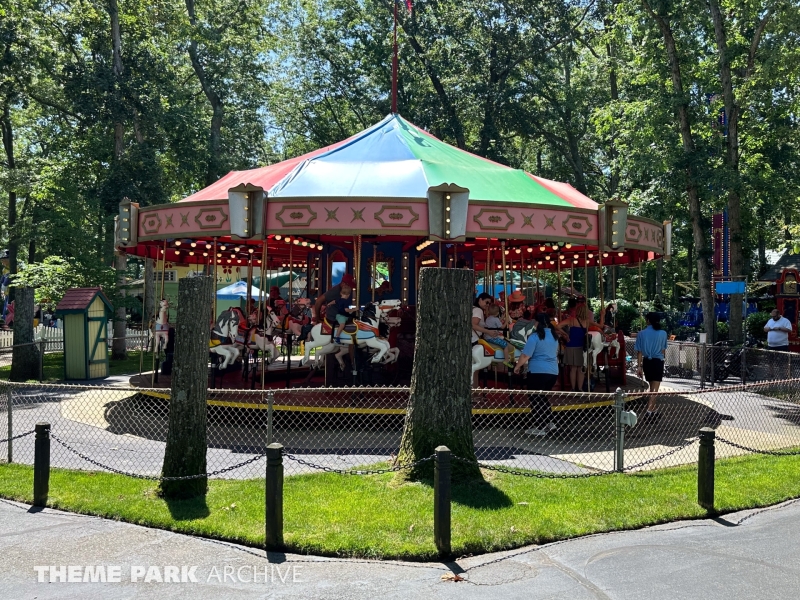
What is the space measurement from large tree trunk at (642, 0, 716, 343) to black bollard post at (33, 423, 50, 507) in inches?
711

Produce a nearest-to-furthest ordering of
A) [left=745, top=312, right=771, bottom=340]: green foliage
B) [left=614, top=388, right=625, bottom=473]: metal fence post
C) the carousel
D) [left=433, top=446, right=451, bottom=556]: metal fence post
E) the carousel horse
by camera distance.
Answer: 1. [left=433, top=446, right=451, bottom=556]: metal fence post
2. [left=614, top=388, right=625, bottom=473]: metal fence post
3. the carousel
4. the carousel horse
5. [left=745, top=312, right=771, bottom=340]: green foliage

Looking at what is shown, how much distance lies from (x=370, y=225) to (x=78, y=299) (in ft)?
32.2

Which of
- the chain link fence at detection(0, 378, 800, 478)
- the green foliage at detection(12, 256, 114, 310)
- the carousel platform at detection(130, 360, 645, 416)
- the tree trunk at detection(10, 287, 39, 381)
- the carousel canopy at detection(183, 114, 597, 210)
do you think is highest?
the carousel canopy at detection(183, 114, 597, 210)

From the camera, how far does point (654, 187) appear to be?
74.0ft

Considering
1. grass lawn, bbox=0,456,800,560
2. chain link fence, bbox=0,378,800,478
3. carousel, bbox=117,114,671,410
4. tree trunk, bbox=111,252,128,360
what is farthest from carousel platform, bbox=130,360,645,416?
tree trunk, bbox=111,252,128,360

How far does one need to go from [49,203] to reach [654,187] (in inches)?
889

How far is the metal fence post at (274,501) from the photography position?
5.72 meters

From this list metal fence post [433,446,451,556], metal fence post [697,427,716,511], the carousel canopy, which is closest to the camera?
metal fence post [433,446,451,556]

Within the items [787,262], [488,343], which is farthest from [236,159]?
[787,262]

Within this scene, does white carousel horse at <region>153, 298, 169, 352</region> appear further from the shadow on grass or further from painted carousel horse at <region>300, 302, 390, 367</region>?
the shadow on grass

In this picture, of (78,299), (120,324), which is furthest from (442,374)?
(120,324)

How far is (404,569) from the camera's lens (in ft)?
17.7

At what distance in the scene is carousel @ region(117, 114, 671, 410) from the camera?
37.0ft

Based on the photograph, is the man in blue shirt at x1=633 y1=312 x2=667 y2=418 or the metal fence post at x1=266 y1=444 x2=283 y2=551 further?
the man in blue shirt at x1=633 y1=312 x2=667 y2=418
